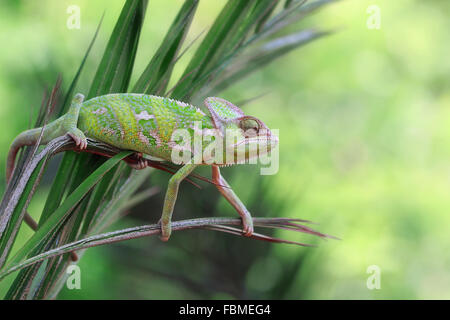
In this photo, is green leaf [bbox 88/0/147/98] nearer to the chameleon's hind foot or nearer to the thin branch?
the chameleon's hind foot

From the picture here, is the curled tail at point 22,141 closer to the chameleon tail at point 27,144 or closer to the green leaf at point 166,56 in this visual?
the chameleon tail at point 27,144

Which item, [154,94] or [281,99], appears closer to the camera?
[154,94]

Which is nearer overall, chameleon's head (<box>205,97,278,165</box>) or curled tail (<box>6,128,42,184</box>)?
chameleon's head (<box>205,97,278,165</box>)

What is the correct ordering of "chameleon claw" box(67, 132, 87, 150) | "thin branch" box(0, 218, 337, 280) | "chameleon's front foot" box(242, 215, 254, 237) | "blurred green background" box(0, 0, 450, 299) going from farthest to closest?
1. "blurred green background" box(0, 0, 450, 299)
2. "chameleon's front foot" box(242, 215, 254, 237)
3. "chameleon claw" box(67, 132, 87, 150)
4. "thin branch" box(0, 218, 337, 280)

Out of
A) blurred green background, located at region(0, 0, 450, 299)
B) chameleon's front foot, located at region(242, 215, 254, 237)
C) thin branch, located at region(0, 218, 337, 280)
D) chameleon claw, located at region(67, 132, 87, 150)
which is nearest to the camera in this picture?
thin branch, located at region(0, 218, 337, 280)

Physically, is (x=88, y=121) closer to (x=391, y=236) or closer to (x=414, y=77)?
(x=391, y=236)

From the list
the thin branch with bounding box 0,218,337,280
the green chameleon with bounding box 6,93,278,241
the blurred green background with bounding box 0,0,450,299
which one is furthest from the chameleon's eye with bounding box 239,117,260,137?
the blurred green background with bounding box 0,0,450,299
